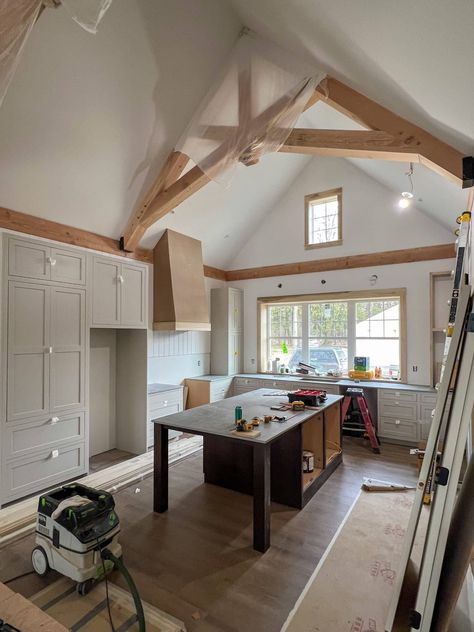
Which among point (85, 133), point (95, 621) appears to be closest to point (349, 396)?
point (95, 621)

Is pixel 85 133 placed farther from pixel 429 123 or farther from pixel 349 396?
pixel 349 396

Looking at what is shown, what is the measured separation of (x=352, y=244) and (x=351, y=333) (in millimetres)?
1482

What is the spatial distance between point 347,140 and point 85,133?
241 cm

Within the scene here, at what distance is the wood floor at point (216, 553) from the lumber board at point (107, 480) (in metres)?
0.14

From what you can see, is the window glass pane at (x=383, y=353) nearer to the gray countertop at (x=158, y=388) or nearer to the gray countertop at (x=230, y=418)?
the gray countertop at (x=230, y=418)

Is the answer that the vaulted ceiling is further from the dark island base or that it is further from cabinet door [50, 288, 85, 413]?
the dark island base

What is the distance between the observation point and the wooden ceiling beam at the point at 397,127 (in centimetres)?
251

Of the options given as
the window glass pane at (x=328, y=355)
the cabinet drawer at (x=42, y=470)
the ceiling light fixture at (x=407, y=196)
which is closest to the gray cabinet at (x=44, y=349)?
the cabinet drawer at (x=42, y=470)

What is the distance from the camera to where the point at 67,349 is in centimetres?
346

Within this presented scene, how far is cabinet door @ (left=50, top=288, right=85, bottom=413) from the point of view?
3354 millimetres

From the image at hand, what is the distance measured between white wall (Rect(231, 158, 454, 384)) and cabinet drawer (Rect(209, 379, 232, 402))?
28.9 inches

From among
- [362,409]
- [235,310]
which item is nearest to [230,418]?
[362,409]

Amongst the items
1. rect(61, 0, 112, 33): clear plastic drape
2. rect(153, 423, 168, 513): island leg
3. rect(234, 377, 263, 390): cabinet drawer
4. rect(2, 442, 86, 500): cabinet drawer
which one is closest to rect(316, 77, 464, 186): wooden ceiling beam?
rect(61, 0, 112, 33): clear plastic drape

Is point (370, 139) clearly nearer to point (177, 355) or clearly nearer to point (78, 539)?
point (78, 539)
